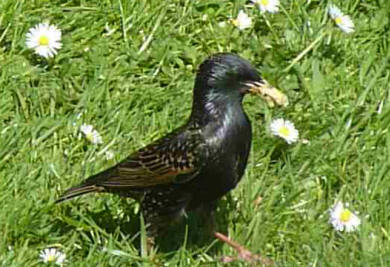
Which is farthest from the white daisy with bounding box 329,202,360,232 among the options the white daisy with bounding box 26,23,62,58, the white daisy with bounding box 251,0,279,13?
the white daisy with bounding box 26,23,62,58

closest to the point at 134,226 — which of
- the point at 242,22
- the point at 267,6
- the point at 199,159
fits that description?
the point at 199,159

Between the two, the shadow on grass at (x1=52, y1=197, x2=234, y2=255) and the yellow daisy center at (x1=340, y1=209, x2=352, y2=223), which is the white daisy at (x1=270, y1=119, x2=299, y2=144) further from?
the yellow daisy center at (x1=340, y1=209, x2=352, y2=223)

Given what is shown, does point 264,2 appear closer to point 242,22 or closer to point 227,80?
point 242,22

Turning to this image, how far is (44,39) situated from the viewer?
743cm

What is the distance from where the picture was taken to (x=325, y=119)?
281 inches

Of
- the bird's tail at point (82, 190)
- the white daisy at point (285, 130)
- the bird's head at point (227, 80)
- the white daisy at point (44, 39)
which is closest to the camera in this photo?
the bird's head at point (227, 80)

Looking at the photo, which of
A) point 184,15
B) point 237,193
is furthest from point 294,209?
point 184,15

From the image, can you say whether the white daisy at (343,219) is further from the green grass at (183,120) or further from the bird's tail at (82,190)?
the bird's tail at (82,190)

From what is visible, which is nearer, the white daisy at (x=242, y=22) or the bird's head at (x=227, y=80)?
the bird's head at (x=227, y=80)

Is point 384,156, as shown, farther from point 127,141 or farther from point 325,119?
point 127,141

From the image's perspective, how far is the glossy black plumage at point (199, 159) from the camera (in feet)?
20.1

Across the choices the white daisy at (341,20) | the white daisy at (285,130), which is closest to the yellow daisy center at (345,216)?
the white daisy at (285,130)

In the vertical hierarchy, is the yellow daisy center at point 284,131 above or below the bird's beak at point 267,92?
below

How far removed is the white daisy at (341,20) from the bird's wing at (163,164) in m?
1.63
